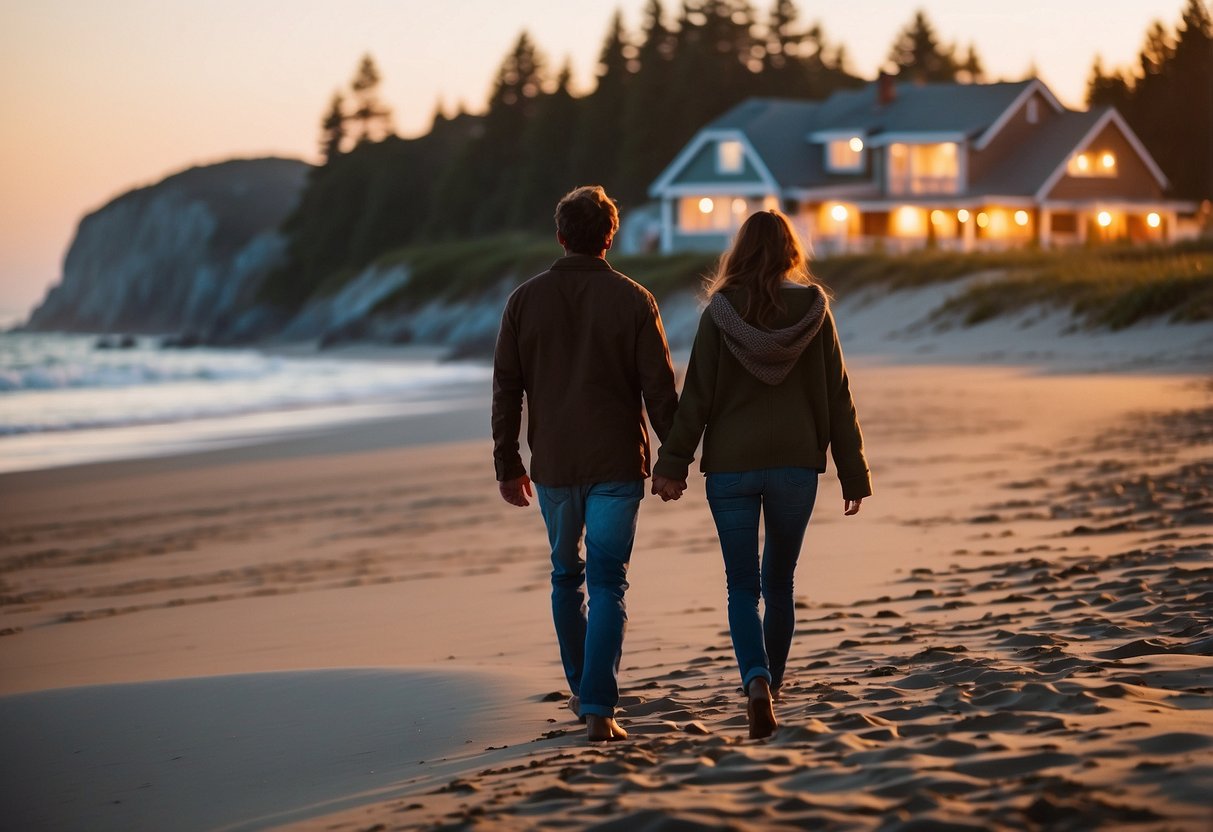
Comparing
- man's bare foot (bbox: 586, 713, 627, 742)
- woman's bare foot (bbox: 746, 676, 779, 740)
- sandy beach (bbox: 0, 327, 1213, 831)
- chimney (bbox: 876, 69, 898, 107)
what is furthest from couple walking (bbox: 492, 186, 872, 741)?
chimney (bbox: 876, 69, 898, 107)

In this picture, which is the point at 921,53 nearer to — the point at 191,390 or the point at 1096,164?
the point at 1096,164

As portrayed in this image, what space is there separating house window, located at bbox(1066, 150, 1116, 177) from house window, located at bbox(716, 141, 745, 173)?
461 inches

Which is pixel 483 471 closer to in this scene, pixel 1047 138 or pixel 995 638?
pixel 995 638

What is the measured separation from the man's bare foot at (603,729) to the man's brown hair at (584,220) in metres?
1.62

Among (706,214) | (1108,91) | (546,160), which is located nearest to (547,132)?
(546,160)

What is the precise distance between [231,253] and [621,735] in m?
131

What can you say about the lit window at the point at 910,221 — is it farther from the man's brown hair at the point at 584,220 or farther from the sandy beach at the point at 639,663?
the man's brown hair at the point at 584,220

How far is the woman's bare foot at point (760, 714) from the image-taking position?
4.71 meters

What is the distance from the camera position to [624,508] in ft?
16.5

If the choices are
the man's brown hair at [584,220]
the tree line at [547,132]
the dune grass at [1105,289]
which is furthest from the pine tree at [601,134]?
the man's brown hair at [584,220]

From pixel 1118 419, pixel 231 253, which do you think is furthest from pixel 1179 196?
pixel 231 253

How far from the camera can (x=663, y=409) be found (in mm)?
5145

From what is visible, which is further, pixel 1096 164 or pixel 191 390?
pixel 1096 164

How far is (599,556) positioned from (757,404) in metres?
0.76
